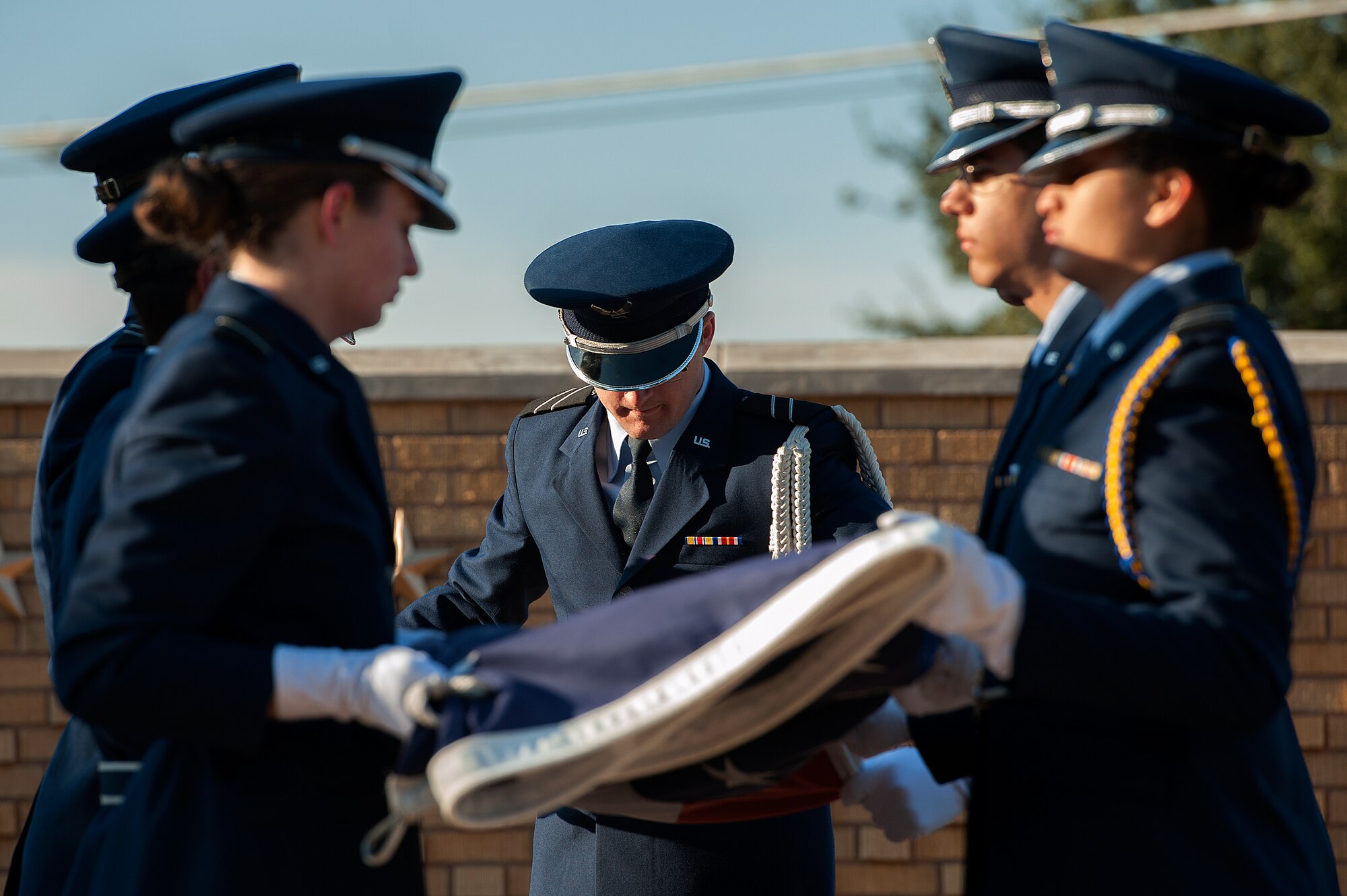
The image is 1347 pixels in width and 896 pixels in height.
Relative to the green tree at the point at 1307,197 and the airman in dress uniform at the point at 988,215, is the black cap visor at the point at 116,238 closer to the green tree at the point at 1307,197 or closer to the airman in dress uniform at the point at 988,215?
the airman in dress uniform at the point at 988,215

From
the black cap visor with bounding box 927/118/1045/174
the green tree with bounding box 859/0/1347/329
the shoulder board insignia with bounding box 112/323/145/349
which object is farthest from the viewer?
the green tree with bounding box 859/0/1347/329

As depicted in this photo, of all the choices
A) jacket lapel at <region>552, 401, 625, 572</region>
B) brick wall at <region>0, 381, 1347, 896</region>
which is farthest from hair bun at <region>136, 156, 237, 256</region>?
brick wall at <region>0, 381, 1347, 896</region>

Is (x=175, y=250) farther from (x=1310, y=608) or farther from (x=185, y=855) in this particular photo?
(x=1310, y=608)

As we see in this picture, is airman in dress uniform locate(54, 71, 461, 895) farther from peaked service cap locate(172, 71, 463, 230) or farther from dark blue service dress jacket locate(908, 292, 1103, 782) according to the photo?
dark blue service dress jacket locate(908, 292, 1103, 782)

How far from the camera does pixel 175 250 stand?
246 cm

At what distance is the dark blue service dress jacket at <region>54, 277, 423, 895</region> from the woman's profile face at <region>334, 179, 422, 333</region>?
80 mm

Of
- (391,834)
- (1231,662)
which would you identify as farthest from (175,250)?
(1231,662)

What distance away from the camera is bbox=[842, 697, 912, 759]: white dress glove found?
244cm

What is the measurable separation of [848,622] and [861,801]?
0.75 metres

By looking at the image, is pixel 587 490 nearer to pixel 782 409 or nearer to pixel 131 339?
pixel 782 409

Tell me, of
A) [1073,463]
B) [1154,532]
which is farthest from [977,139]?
[1154,532]

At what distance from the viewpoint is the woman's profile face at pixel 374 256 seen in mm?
2094

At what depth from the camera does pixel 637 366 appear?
10.5 ft

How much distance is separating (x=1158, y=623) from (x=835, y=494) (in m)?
1.32
